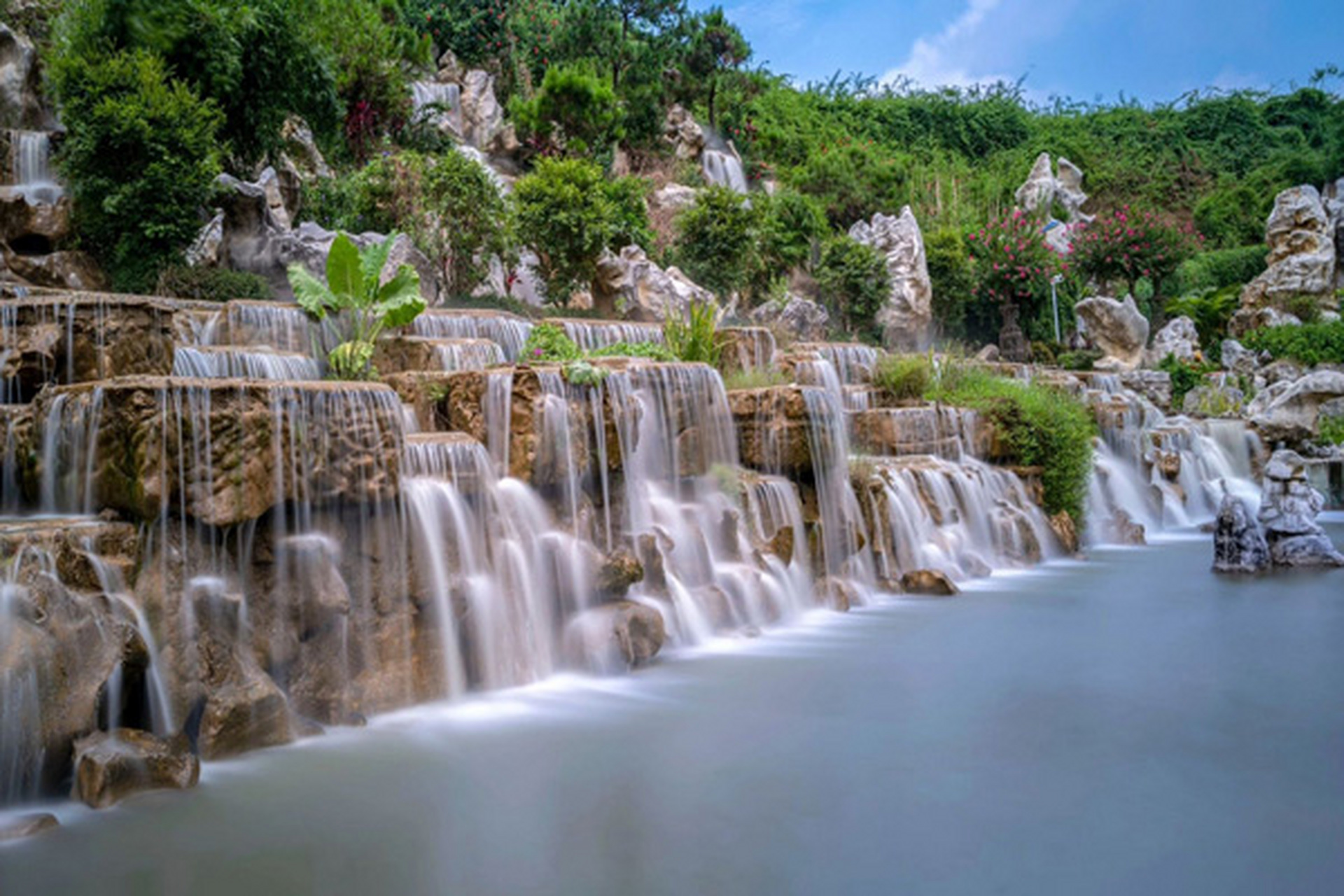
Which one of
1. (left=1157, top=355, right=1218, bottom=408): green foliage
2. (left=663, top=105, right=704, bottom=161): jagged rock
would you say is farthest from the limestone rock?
(left=663, top=105, right=704, bottom=161): jagged rock

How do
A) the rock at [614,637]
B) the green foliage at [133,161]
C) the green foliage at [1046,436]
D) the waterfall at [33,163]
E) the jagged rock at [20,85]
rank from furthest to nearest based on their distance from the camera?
the jagged rock at [20,85], the waterfall at [33,163], the green foliage at [133,161], the green foliage at [1046,436], the rock at [614,637]

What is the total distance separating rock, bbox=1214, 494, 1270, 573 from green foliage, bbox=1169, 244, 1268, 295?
2523 cm

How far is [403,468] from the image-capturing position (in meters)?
6.59

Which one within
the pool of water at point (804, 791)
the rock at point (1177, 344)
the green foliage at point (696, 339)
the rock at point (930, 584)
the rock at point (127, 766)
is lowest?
the pool of water at point (804, 791)

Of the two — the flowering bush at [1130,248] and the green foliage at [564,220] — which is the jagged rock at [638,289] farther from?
the flowering bush at [1130,248]

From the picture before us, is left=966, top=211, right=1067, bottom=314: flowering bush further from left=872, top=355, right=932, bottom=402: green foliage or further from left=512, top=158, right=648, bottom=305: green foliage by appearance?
left=872, top=355, right=932, bottom=402: green foliage

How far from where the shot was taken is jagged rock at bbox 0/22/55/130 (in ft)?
56.2

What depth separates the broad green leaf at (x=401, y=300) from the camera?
10414 millimetres

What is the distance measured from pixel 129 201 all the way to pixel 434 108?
12.6 metres

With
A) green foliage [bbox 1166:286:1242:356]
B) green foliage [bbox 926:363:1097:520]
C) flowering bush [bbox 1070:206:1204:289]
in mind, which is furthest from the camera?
green foliage [bbox 1166:286:1242:356]

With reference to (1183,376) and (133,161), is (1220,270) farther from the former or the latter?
(133,161)

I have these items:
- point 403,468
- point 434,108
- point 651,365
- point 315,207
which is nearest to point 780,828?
point 403,468

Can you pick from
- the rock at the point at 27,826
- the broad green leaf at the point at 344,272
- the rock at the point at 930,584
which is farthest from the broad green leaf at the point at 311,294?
the rock at the point at 27,826

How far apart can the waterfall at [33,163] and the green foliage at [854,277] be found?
16785 mm
